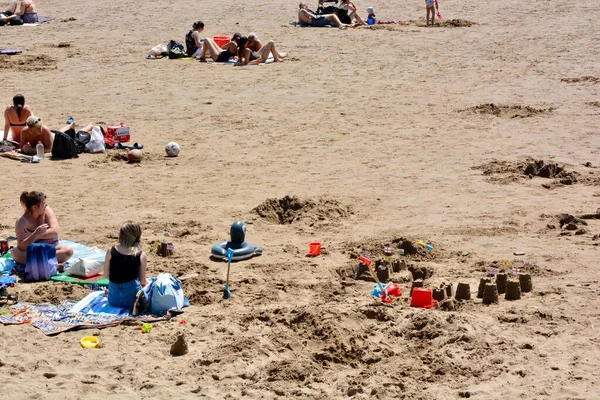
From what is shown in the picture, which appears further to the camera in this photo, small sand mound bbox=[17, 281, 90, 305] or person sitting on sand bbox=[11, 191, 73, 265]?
person sitting on sand bbox=[11, 191, 73, 265]

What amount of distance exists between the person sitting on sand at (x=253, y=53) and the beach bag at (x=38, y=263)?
1287cm

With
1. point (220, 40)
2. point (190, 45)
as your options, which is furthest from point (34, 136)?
point (220, 40)

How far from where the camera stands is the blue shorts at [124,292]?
30.7 feet

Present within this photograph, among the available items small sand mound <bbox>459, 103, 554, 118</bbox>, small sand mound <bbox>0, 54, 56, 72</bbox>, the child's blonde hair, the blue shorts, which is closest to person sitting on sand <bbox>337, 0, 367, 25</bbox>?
small sand mound <bbox>0, 54, 56, 72</bbox>

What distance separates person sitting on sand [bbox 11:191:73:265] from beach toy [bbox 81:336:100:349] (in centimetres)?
188

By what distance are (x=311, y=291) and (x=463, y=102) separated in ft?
30.7

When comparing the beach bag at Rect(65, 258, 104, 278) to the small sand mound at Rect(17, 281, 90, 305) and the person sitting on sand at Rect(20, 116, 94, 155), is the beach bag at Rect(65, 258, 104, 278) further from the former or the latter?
the person sitting on sand at Rect(20, 116, 94, 155)

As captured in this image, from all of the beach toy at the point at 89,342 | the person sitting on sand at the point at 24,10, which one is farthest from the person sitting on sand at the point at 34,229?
the person sitting on sand at the point at 24,10

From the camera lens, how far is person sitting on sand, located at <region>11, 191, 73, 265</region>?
10.3 metres

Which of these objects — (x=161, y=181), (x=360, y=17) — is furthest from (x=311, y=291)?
(x=360, y=17)

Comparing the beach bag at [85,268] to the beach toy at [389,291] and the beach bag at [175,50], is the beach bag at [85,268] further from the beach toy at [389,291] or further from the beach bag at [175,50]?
the beach bag at [175,50]

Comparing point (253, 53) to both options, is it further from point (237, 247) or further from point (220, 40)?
point (237, 247)

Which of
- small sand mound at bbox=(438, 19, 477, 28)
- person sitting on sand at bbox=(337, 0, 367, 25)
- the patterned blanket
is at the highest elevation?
person sitting on sand at bbox=(337, 0, 367, 25)

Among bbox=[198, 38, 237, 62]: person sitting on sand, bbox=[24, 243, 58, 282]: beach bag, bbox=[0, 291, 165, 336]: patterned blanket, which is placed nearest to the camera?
bbox=[0, 291, 165, 336]: patterned blanket
